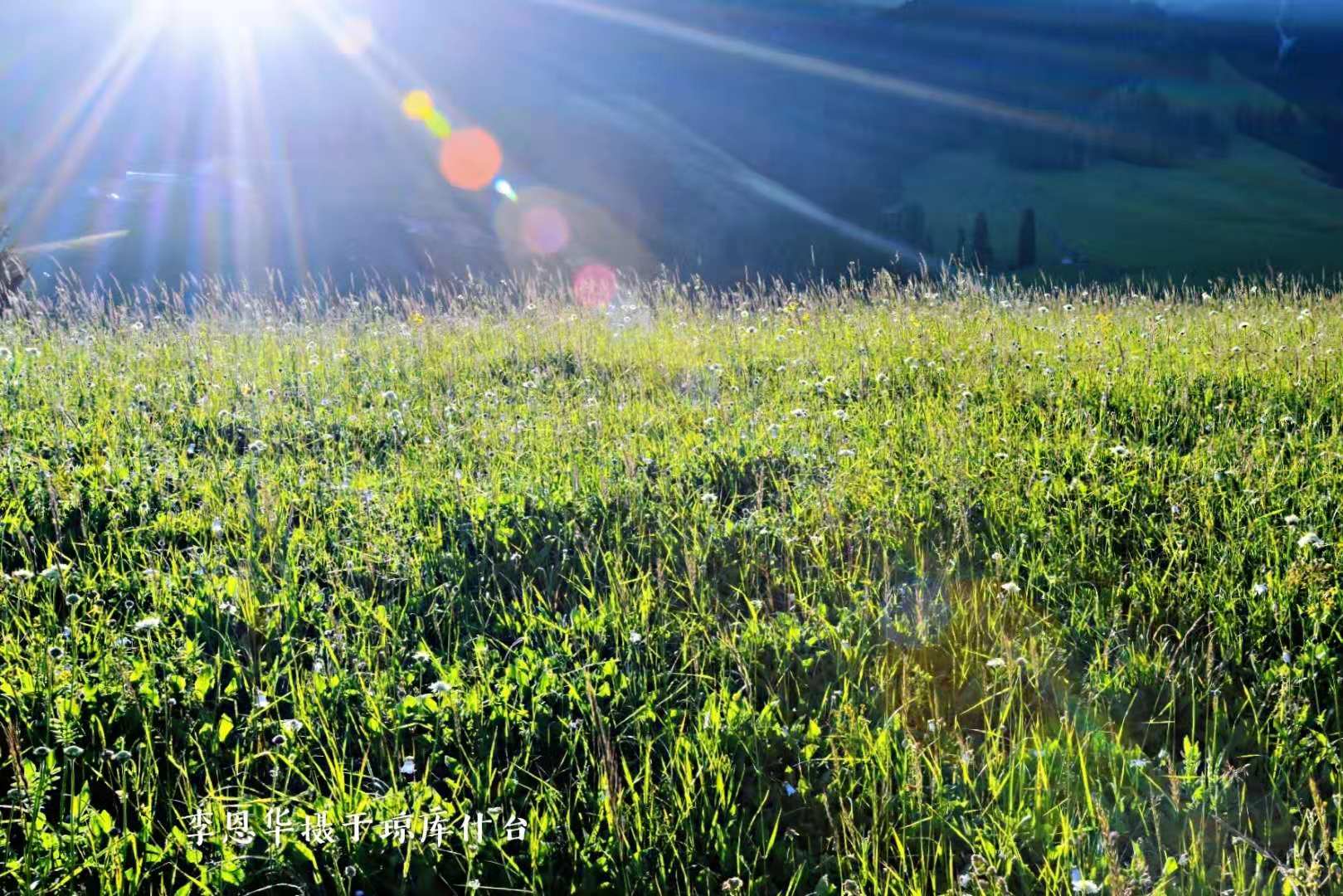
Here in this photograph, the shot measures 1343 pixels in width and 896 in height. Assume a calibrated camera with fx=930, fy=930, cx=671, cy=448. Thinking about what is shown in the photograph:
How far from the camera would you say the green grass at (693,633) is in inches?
115

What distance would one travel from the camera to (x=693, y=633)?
4.05m

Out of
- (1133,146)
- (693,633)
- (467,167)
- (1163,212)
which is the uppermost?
(467,167)

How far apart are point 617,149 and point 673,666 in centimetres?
19870

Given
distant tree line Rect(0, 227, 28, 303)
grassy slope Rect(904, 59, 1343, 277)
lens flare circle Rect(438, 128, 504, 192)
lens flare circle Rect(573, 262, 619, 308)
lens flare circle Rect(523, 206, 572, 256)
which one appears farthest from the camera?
lens flare circle Rect(438, 128, 504, 192)

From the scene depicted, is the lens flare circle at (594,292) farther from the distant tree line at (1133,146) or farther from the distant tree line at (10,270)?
the distant tree line at (1133,146)

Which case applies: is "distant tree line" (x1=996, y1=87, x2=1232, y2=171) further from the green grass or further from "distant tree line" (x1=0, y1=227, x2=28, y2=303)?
the green grass

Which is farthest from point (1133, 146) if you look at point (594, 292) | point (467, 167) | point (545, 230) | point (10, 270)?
point (594, 292)

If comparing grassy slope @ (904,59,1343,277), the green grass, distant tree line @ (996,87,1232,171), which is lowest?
grassy slope @ (904,59,1343,277)

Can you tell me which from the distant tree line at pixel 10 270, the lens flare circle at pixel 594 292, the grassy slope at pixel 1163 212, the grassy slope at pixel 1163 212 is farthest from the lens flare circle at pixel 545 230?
the lens flare circle at pixel 594 292

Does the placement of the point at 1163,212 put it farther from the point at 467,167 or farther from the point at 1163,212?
the point at 467,167

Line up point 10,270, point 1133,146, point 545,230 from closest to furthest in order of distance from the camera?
1. point 10,270
2. point 545,230
3. point 1133,146

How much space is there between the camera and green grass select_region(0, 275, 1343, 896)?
2914 millimetres

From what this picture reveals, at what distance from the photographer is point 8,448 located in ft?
19.0

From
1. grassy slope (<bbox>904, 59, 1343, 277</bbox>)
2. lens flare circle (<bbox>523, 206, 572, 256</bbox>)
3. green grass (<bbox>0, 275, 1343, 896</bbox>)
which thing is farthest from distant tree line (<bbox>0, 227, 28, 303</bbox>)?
grassy slope (<bbox>904, 59, 1343, 277</bbox>)
